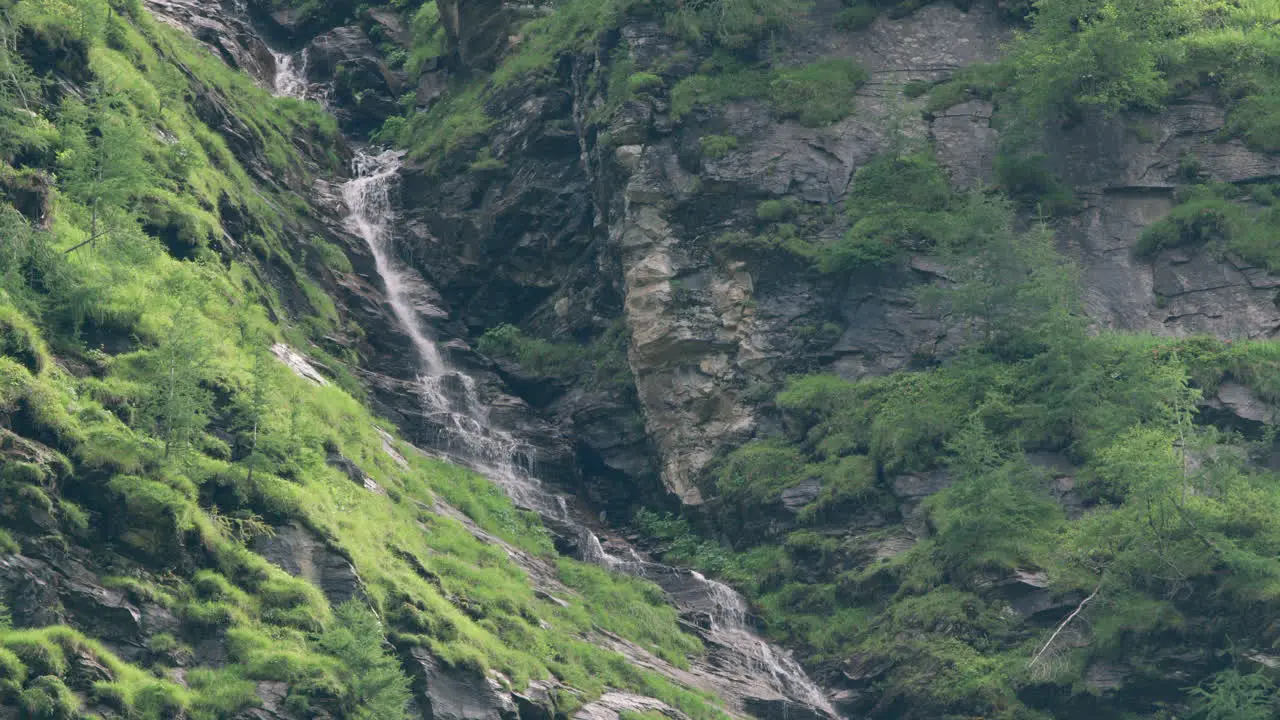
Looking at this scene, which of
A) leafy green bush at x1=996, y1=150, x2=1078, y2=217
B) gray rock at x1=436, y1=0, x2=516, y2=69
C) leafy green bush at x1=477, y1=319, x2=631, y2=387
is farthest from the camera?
gray rock at x1=436, y1=0, x2=516, y2=69

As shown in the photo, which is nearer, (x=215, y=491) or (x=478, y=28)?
(x=215, y=491)

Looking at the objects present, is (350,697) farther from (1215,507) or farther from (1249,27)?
(1249,27)

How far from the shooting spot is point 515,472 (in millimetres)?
48531

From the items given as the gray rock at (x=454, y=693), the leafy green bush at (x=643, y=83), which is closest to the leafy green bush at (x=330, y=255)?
the leafy green bush at (x=643, y=83)

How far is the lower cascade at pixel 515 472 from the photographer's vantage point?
135 ft

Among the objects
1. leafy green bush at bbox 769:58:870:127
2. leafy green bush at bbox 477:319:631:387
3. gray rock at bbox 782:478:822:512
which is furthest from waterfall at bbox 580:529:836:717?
leafy green bush at bbox 769:58:870:127

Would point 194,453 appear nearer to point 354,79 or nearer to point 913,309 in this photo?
point 913,309

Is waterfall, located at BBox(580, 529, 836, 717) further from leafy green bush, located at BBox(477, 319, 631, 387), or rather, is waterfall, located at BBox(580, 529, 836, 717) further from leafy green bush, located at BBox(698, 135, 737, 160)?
leafy green bush, located at BBox(698, 135, 737, 160)

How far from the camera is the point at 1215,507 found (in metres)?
37.5

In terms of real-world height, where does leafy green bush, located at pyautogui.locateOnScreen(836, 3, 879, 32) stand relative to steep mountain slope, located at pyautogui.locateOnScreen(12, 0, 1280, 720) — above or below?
above

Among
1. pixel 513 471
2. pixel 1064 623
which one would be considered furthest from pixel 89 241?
pixel 1064 623

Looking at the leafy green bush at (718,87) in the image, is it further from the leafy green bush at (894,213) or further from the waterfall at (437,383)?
the waterfall at (437,383)

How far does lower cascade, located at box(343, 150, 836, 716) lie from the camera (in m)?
41.1

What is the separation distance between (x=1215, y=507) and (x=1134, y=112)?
19.7 m
